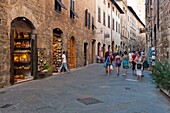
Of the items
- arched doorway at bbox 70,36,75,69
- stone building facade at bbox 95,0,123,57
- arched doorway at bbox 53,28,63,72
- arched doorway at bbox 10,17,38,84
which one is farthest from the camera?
stone building facade at bbox 95,0,123,57

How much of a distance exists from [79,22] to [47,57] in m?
7.22

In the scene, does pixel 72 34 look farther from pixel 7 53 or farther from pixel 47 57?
pixel 7 53

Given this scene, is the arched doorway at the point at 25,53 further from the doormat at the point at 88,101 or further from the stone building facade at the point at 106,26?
the stone building facade at the point at 106,26

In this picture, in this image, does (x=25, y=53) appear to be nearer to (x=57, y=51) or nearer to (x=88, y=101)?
(x=57, y=51)

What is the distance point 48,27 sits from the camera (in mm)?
13305

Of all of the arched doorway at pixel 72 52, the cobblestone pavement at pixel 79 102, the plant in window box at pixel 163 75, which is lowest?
the cobblestone pavement at pixel 79 102

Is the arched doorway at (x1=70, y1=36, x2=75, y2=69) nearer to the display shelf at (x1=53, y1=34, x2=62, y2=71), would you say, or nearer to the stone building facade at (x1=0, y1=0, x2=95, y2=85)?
the stone building facade at (x1=0, y1=0, x2=95, y2=85)

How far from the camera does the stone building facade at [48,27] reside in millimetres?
9195

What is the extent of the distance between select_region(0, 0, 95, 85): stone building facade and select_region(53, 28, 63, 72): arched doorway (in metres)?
0.15

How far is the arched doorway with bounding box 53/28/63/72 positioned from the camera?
15.2 m

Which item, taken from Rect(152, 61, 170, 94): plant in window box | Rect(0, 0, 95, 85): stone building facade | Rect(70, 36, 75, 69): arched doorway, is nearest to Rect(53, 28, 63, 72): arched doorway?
Rect(0, 0, 95, 85): stone building facade

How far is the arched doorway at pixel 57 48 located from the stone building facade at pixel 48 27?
152mm

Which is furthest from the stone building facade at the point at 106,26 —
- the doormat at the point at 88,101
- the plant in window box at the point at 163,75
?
the doormat at the point at 88,101

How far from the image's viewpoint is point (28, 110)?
18.6 feet
